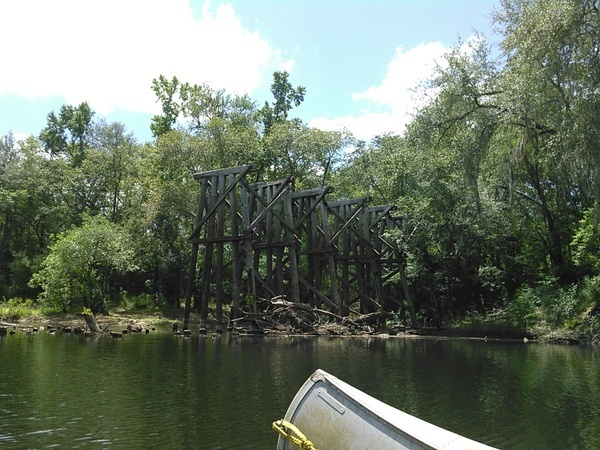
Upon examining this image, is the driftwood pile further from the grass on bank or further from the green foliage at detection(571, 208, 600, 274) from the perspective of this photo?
the green foliage at detection(571, 208, 600, 274)

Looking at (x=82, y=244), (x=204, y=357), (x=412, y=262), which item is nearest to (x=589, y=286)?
(x=412, y=262)

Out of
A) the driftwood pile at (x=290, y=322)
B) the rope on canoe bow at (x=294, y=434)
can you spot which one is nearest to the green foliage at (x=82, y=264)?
the driftwood pile at (x=290, y=322)

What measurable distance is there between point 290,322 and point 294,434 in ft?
52.3

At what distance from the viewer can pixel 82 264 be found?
28297 millimetres

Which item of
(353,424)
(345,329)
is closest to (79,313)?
(345,329)

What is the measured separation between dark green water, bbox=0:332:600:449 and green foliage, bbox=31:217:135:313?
392 inches

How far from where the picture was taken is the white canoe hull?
16.0 ft

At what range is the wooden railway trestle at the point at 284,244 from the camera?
22.2 metres

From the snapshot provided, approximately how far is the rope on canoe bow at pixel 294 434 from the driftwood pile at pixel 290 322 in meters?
15.3

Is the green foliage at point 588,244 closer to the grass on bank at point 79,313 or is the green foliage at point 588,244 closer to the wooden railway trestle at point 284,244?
the wooden railway trestle at point 284,244

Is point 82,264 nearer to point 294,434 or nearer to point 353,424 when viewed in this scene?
point 294,434

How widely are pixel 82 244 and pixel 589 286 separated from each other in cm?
2237

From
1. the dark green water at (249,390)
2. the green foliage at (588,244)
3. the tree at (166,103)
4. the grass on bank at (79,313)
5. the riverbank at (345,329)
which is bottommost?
the dark green water at (249,390)

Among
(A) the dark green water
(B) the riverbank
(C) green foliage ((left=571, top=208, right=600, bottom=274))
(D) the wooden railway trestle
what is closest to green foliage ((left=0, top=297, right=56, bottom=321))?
(B) the riverbank
